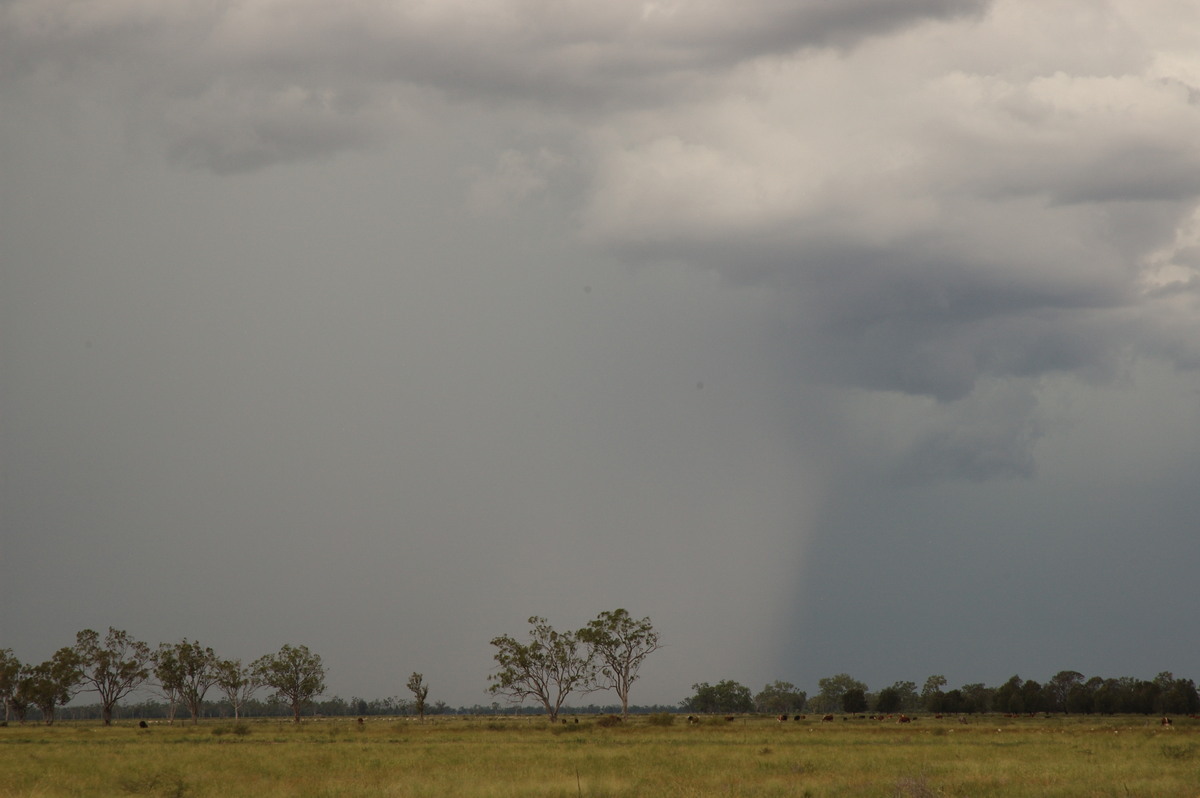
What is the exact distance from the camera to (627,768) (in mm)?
43500

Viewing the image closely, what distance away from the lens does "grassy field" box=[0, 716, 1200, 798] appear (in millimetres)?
34188

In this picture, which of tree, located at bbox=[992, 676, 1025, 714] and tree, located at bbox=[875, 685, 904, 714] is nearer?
tree, located at bbox=[992, 676, 1025, 714]

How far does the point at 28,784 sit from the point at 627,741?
34.9m

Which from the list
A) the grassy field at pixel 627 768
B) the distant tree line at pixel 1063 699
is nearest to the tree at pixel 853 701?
the distant tree line at pixel 1063 699

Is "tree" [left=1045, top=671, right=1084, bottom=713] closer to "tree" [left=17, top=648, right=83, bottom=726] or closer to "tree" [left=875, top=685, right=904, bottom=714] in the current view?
"tree" [left=875, top=685, right=904, bottom=714]

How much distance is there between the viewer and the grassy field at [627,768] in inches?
1346

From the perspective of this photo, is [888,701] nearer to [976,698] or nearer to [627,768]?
[976,698]

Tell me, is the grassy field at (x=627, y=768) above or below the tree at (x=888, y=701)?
above

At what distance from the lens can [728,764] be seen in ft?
147

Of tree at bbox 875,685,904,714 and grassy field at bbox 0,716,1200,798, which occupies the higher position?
grassy field at bbox 0,716,1200,798

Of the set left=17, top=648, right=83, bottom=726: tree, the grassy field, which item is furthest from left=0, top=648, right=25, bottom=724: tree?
the grassy field

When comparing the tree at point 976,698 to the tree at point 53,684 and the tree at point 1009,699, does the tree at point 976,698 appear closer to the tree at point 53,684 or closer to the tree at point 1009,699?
the tree at point 1009,699

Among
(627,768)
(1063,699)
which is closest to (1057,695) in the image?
(1063,699)

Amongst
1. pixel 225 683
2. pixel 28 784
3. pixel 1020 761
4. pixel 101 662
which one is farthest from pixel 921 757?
pixel 225 683
